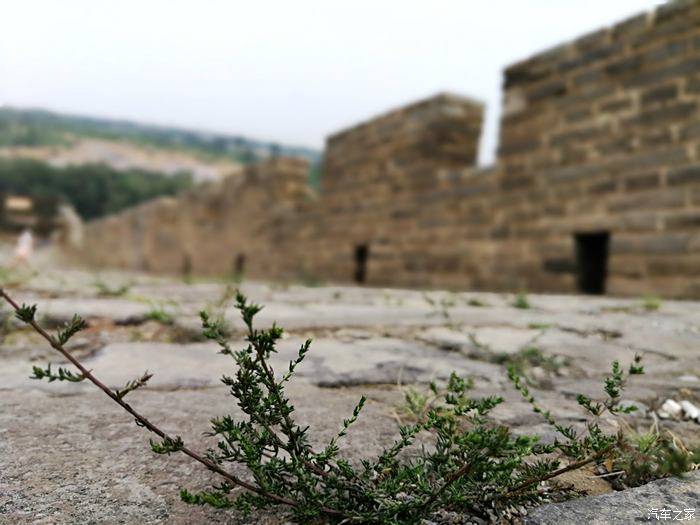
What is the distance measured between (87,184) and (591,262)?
4347 cm

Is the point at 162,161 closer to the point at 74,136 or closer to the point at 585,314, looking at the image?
the point at 74,136

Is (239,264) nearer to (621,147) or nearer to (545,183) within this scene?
(545,183)

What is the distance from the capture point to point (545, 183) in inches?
201

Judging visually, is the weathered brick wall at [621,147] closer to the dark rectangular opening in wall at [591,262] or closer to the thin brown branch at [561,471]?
the dark rectangular opening in wall at [591,262]

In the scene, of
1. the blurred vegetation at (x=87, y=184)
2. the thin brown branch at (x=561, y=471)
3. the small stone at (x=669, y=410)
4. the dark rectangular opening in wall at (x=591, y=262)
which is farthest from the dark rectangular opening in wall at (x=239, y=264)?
the blurred vegetation at (x=87, y=184)

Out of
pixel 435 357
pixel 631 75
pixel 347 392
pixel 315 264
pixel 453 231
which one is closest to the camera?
pixel 347 392

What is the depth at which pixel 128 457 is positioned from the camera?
88cm

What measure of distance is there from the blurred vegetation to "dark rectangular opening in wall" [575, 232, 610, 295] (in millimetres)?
37885

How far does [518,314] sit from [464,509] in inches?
83.0

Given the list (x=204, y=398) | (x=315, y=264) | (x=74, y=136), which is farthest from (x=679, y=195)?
(x=74, y=136)

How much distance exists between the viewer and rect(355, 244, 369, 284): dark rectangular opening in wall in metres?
7.44

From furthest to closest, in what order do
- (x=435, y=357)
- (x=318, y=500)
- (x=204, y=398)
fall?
(x=435, y=357) < (x=204, y=398) < (x=318, y=500)

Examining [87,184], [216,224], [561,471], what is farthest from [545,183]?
[87,184]

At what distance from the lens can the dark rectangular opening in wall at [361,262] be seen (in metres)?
7.44
